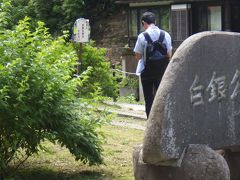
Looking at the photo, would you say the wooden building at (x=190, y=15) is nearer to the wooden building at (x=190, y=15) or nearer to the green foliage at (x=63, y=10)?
the wooden building at (x=190, y=15)

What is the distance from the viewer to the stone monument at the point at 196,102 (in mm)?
4414

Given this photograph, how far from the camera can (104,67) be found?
15656mm

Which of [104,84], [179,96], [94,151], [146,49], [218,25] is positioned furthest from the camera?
[218,25]

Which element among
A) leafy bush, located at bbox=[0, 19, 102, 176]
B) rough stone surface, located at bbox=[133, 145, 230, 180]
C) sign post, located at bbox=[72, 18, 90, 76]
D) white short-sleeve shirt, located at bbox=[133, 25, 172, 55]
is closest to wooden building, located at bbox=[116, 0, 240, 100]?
sign post, located at bbox=[72, 18, 90, 76]

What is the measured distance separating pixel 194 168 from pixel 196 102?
0.57 m

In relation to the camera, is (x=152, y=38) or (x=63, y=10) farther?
(x=63, y=10)

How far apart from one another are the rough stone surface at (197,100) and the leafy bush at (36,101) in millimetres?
1560

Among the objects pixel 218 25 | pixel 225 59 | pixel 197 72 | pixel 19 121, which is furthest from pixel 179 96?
pixel 218 25

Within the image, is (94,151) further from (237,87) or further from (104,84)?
(104,84)

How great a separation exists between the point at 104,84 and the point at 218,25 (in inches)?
532

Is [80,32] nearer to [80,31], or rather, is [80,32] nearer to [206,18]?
[80,31]

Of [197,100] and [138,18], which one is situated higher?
[138,18]

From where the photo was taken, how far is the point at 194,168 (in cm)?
452

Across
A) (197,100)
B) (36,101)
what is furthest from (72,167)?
(197,100)
